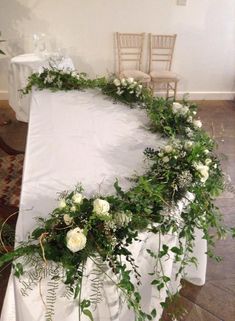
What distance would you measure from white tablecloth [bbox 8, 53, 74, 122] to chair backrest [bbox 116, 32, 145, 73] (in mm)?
887

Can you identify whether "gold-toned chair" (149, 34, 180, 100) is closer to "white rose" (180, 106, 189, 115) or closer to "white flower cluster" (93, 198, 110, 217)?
"white rose" (180, 106, 189, 115)

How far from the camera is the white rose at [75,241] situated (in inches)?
33.7

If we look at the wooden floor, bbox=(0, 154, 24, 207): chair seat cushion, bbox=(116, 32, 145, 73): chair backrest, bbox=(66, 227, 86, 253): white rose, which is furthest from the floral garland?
bbox=(116, 32, 145, 73): chair backrest

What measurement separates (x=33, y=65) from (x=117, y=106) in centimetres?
152

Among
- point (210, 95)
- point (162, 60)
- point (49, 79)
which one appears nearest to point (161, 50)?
point (162, 60)

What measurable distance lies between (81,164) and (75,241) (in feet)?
1.85

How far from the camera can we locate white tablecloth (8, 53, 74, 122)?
3139 mm

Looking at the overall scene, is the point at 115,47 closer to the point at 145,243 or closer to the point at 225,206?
the point at 225,206

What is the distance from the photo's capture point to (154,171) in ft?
4.13

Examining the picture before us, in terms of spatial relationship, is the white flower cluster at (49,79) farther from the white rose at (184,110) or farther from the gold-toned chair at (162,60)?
the gold-toned chair at (162,60)

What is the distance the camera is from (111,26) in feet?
12.6

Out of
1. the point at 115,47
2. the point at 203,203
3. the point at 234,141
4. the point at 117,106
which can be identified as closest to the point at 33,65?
the point at 115,47

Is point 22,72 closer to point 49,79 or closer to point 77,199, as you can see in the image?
point 49,79

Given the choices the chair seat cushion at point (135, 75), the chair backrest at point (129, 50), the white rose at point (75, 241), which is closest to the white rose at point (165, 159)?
the white rose at point (75, 241)
